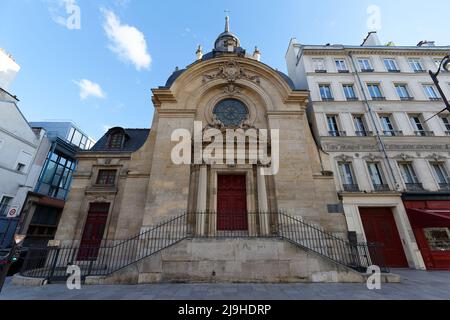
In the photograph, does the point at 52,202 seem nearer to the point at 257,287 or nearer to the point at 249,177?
the point at 249,177

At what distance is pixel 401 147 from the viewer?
13023 millimetres

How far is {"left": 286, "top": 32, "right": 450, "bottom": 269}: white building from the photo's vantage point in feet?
37.7

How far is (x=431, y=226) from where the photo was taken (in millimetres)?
10500

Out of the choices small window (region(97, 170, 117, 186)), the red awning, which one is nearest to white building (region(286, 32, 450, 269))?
the red awning

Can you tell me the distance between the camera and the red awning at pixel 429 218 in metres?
10.1

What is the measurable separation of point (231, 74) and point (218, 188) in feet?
26.8

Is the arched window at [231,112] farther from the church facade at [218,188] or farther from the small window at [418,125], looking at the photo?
the small window at [418,125]

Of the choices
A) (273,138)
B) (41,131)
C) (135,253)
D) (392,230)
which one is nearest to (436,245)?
(392,230)

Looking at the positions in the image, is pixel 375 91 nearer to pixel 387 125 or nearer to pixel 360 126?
pixel 387 125

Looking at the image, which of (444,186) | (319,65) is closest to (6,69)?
(319,65)

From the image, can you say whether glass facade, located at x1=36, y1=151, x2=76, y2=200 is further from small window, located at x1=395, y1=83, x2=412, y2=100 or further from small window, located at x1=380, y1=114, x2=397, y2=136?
small window, located at x1=395, y1=83, x2=412, y2=100

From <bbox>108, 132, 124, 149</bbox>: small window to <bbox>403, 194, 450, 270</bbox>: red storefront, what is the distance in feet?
63.4

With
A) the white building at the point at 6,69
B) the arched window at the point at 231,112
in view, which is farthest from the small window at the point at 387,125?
the white building at the point at 6,69

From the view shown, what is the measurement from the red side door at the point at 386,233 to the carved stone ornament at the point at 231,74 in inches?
444
